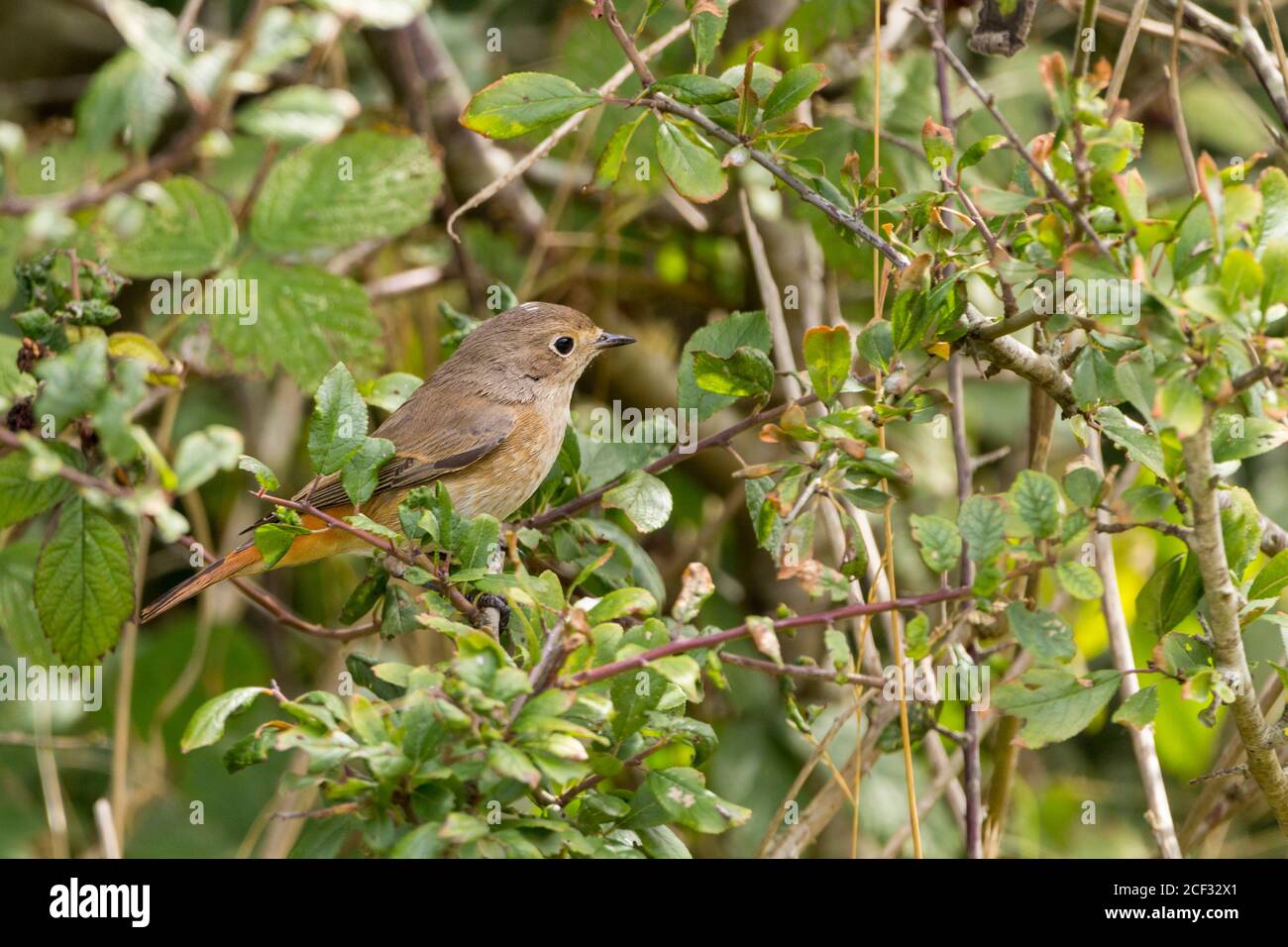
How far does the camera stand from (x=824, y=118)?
440 cm

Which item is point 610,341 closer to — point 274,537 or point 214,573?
point 214,573

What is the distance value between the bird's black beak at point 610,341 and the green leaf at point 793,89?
1.93m

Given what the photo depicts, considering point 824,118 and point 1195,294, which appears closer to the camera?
point 1195,294

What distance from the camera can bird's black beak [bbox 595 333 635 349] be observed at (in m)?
4.44

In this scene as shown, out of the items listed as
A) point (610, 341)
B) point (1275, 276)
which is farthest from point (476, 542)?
point (610, 341)

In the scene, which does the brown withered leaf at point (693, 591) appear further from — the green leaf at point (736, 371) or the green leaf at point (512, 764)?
the green leaf at point (736, 371)

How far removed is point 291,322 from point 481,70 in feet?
7.63

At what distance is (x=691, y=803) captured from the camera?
2033 millimetres

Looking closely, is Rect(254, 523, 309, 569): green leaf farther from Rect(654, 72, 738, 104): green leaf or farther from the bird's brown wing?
the bird's brown wing

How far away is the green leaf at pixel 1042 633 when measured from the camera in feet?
6.62

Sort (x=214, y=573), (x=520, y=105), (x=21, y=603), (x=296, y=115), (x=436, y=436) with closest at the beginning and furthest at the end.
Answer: (x=296, y=115)
(x=520, y=105)
(x=21, y=603)
(x=214, y=573)
(x=436, y=436)

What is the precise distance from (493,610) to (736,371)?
84 centimetres

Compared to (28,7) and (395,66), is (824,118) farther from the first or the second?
(28,7)

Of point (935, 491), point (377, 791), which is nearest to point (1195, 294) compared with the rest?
point (377, 791)
